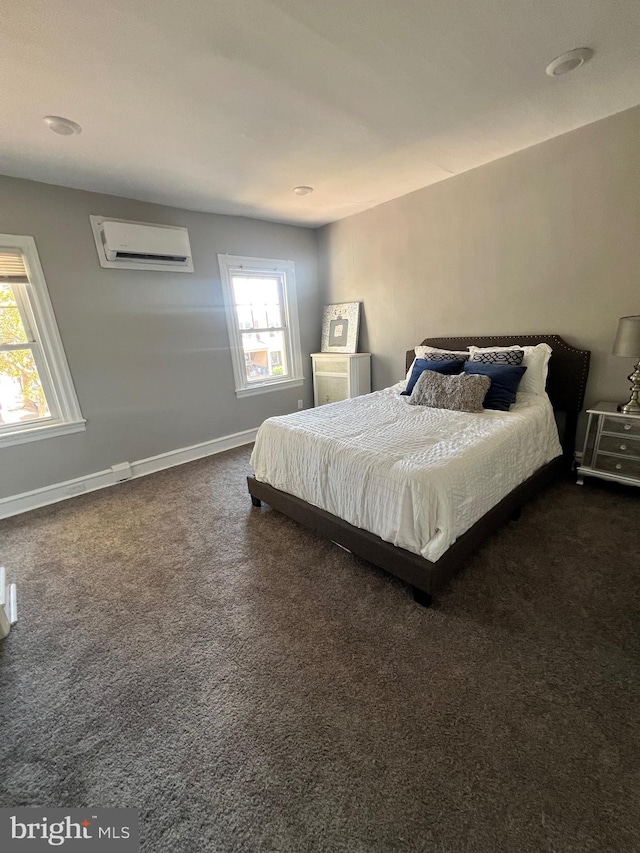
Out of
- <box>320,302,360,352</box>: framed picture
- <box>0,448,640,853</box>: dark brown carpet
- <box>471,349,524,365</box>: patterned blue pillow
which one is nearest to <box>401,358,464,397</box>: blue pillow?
<box>471,349,524,365</box>: patterned blue pillow

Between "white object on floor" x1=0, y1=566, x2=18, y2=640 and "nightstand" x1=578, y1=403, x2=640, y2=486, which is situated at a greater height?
"nightstand" x1=578, y1=403, x2=640, y2=486

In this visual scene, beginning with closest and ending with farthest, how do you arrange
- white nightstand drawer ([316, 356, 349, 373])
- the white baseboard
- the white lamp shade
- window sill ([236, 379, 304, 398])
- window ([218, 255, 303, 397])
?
1. the white lamp shade
2. the white baseboard
3. window ([218, 255, 303, 397])
4. window sill ([236, 379, 304, 398])
5. white nightstand drawer ([316, 356, 349, 373])

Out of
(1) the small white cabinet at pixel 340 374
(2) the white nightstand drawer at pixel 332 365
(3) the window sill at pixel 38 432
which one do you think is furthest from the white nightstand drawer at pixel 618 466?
(3) the window sill at pixel 38 432

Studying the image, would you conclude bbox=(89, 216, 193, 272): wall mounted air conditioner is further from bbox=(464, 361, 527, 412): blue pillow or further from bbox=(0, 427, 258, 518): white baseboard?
bbox=(464, 361, 527, 412): blue pillow

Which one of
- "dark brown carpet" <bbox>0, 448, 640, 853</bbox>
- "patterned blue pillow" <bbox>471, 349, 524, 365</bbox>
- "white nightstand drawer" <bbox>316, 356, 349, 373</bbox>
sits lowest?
"dark brown carpet" <bbox>0, 448, 640, 853</bbox>

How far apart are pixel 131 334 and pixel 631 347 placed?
393 centimetres

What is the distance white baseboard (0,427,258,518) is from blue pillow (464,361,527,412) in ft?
8.75

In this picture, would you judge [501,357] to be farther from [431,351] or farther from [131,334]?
[131,334]

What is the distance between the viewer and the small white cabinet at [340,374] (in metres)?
4.13

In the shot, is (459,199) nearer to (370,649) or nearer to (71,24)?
(71,24)

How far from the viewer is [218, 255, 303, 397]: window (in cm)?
381

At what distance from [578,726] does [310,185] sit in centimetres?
377

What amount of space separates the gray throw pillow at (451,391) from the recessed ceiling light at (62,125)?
2.74 metres

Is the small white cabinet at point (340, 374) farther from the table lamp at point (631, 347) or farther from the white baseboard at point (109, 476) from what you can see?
the table lamp at point (631, 347)
